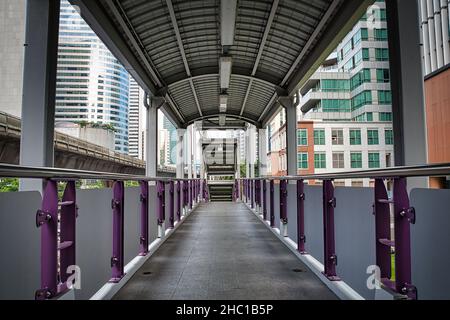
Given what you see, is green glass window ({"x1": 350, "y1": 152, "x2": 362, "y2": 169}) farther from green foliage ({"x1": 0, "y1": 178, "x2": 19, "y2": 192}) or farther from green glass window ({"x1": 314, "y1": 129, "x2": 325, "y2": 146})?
green foliage ({"x1": 0, "y1": 178, "x2": 19, "y2": 192})

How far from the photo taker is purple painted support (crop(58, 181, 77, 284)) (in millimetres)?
1965

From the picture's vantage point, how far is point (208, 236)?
563 centimetres

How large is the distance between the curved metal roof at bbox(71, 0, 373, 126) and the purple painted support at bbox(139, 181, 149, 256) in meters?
2.33

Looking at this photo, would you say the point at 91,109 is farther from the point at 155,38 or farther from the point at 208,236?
the point at 208,236

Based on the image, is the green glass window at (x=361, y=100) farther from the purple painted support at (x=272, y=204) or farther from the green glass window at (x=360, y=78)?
the purple painted support at (x=272, y=204)

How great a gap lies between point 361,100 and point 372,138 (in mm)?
9929

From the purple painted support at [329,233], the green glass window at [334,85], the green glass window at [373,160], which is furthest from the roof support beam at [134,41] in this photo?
the green glass window at [334,85]

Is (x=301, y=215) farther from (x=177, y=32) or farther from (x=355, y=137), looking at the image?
(x=355, y=137)

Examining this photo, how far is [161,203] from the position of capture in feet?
16.8

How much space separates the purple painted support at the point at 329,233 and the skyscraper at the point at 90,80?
2793mm

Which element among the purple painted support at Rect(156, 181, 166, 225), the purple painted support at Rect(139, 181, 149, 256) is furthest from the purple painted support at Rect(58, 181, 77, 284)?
the purple painted support at Rect(156, 181, 166, 225)

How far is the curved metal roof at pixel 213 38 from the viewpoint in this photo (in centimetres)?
490
